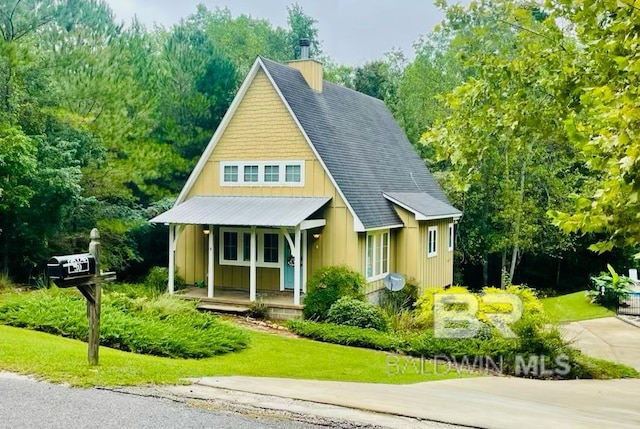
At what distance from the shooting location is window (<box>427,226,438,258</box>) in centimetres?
1969

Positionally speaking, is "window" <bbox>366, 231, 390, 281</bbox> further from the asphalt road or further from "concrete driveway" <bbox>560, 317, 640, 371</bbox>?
the asphalt road

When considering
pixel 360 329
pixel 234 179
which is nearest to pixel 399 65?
pixel 234 179

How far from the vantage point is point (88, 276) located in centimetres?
714

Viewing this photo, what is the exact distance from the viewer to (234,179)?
18.4 metres

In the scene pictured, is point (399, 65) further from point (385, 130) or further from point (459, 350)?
point (459, 350)

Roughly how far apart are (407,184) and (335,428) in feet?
56.1

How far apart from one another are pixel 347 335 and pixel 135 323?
479 centimetres

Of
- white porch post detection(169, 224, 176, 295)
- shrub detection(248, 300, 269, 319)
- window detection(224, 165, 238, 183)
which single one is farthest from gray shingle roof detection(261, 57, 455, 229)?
white porch post detection(169, 224, 176, 295)

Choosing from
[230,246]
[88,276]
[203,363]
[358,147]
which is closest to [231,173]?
[230,246]

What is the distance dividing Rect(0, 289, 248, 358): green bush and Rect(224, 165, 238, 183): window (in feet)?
Answer: 20.4

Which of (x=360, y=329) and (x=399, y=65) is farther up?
(x=399, y=65)

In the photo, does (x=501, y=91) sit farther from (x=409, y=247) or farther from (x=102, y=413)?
(x=102, y=413)

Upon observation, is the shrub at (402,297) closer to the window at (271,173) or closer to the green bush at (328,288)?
the green bush at (328,288)

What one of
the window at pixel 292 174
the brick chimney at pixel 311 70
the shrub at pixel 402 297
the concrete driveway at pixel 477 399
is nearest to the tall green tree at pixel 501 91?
the concrete driveway at pixel 477 399
